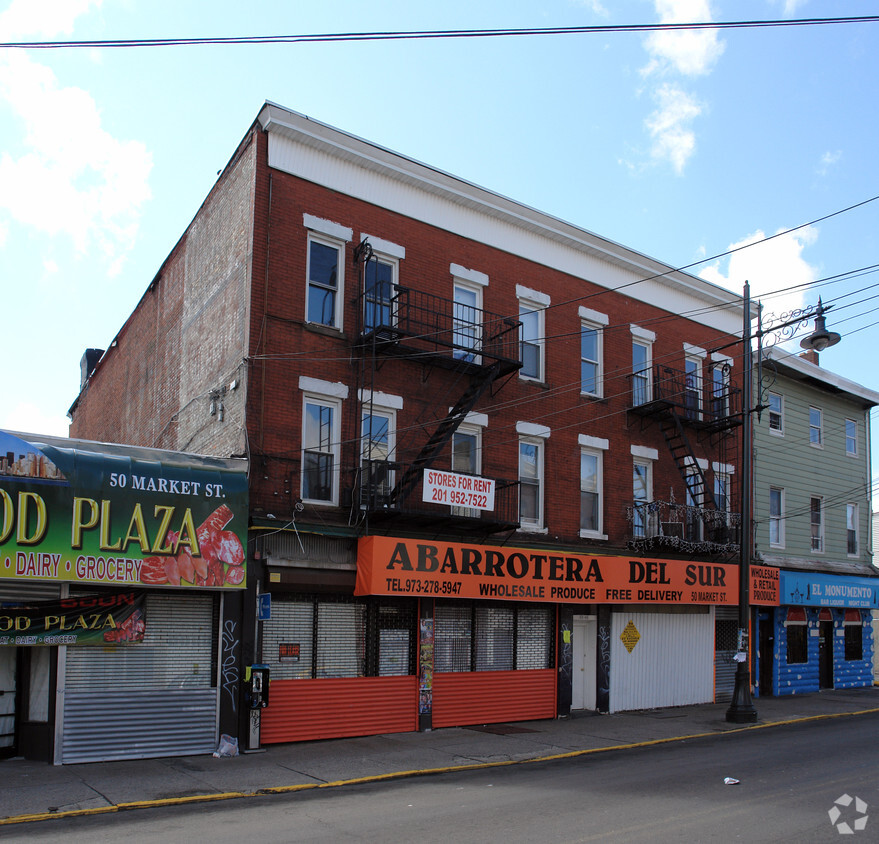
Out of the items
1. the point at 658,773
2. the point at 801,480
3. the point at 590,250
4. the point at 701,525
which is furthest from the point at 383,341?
the point at 801,480

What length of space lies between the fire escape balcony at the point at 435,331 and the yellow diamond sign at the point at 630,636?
6855mm

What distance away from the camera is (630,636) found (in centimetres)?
2075

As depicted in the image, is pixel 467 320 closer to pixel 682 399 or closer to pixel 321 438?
pixel 321 438

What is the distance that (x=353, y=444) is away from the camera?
16.7m

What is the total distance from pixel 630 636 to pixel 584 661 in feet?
4.53

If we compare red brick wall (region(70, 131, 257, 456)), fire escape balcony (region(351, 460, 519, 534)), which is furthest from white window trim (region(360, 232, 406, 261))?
fire escape balcony (region(351, 460, 519, 534))

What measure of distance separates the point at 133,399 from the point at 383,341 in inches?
404

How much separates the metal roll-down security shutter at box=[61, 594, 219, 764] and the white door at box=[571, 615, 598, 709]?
890 cm

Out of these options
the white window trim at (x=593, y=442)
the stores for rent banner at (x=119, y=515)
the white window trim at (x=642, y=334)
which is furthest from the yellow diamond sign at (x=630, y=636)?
the stores for rent banner at (x=119, y=515)

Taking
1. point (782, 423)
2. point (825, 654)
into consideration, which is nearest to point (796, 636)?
point (825, 654)

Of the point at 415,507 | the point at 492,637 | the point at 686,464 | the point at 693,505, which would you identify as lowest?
the point at 492,637

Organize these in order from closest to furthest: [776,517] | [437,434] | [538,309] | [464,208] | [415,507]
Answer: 1. [415,507]
2. [437,434]
3. [464,208]
4. [538,309]
5. [776,517]

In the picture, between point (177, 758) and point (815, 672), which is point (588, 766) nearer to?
point (177, 758)

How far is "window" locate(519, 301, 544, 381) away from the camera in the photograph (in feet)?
65.8
